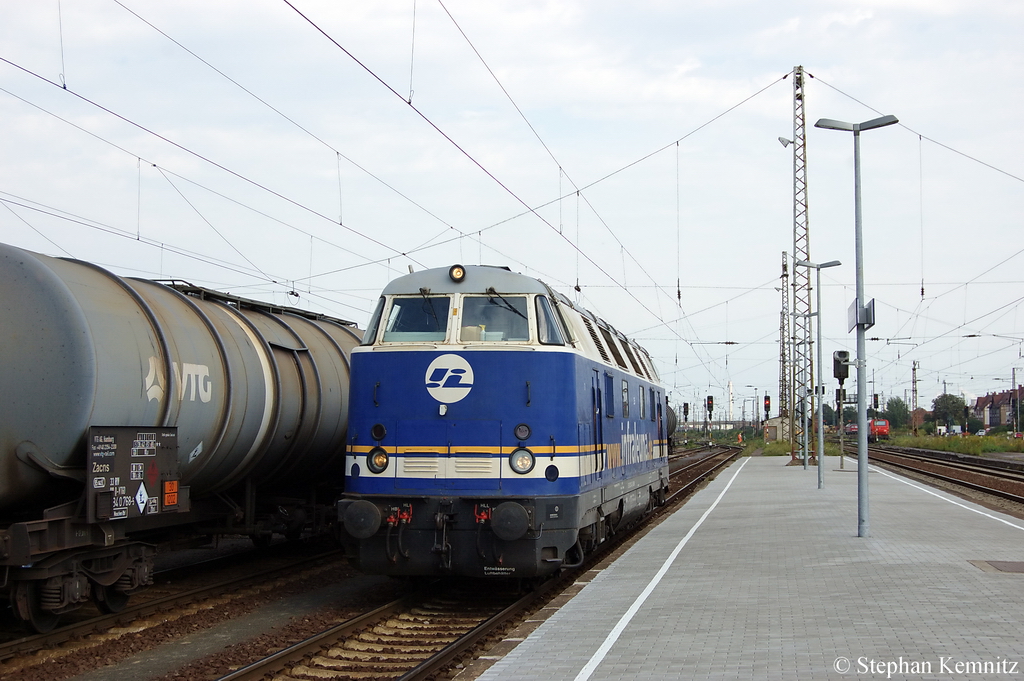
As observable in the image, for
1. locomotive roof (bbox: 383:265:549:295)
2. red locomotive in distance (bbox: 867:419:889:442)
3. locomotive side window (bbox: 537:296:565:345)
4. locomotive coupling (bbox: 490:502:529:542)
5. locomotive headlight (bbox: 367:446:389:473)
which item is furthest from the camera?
red locomotive in distance (bbox: 867:419:889:442)

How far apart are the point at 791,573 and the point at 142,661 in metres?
7.48

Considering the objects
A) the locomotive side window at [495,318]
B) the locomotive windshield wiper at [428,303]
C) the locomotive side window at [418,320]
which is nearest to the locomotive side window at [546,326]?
the locomotive side window at [495,318]

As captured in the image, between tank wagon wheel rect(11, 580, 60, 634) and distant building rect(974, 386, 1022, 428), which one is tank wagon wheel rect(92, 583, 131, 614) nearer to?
tank wagon wheel rect(11, 580, 60, 634)

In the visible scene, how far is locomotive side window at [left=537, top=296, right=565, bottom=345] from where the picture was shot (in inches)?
424

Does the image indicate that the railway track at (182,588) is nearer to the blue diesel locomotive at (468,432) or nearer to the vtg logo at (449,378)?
the blue diesel locomotive at (468,432)

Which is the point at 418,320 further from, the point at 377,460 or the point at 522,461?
the point at 522,461

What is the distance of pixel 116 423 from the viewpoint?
29.9 ft

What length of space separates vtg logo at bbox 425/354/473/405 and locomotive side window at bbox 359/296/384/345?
901mm

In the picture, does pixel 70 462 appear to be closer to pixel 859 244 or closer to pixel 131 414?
pixel 131 414

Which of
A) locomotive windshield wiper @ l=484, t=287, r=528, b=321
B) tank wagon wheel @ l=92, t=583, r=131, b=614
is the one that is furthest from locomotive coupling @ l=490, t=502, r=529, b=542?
tank wagon wheel @ l=92, t=583, r=131, b=614

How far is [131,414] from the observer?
9273mm

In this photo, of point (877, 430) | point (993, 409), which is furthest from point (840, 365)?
point (993, 409)

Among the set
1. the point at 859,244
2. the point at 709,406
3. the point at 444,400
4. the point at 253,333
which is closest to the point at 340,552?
the point at 253,333

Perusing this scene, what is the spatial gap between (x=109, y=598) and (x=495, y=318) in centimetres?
517
